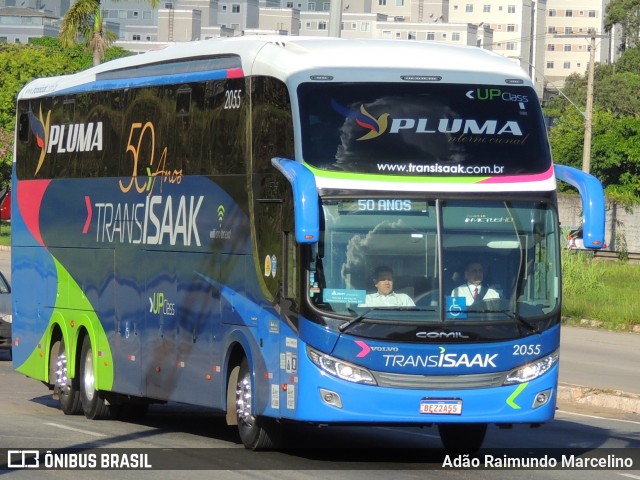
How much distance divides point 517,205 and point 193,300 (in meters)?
3.73

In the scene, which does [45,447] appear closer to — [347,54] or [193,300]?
[193,300]

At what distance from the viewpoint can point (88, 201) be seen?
57.5 ft

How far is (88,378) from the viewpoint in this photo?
17656mm

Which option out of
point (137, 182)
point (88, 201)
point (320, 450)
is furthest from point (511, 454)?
point (88, 201)

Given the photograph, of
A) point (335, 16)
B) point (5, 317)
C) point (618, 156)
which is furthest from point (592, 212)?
point (618, 156)

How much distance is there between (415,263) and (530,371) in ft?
4.62

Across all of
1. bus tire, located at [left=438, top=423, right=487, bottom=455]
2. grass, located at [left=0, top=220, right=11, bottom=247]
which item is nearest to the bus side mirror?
bus tire, located at [left=438, top=423, right=487, bottom=455]

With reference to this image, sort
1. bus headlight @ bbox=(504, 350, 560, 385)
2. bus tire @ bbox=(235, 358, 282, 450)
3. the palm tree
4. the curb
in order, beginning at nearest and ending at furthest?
bus headlight @ bbox=(504, 350, 560, 385) → bus tire @ bbox=(235, 358, 282, 450) → the curb → the palm tree

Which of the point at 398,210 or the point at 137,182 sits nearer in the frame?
the point at 398,210

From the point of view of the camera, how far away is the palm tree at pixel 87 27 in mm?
43750

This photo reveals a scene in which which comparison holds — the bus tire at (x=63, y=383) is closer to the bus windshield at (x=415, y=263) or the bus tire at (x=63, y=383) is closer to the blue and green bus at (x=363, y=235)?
the blue and green bus at (x=363, y=235)

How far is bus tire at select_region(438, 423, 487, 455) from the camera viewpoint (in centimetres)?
1400

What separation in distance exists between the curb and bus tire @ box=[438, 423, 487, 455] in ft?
17.7

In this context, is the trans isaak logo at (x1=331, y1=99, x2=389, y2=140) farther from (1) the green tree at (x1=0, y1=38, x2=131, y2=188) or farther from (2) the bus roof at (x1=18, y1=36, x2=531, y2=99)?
(1) the green tree at (x1=0, y1=38, x2=131, y2=188)
